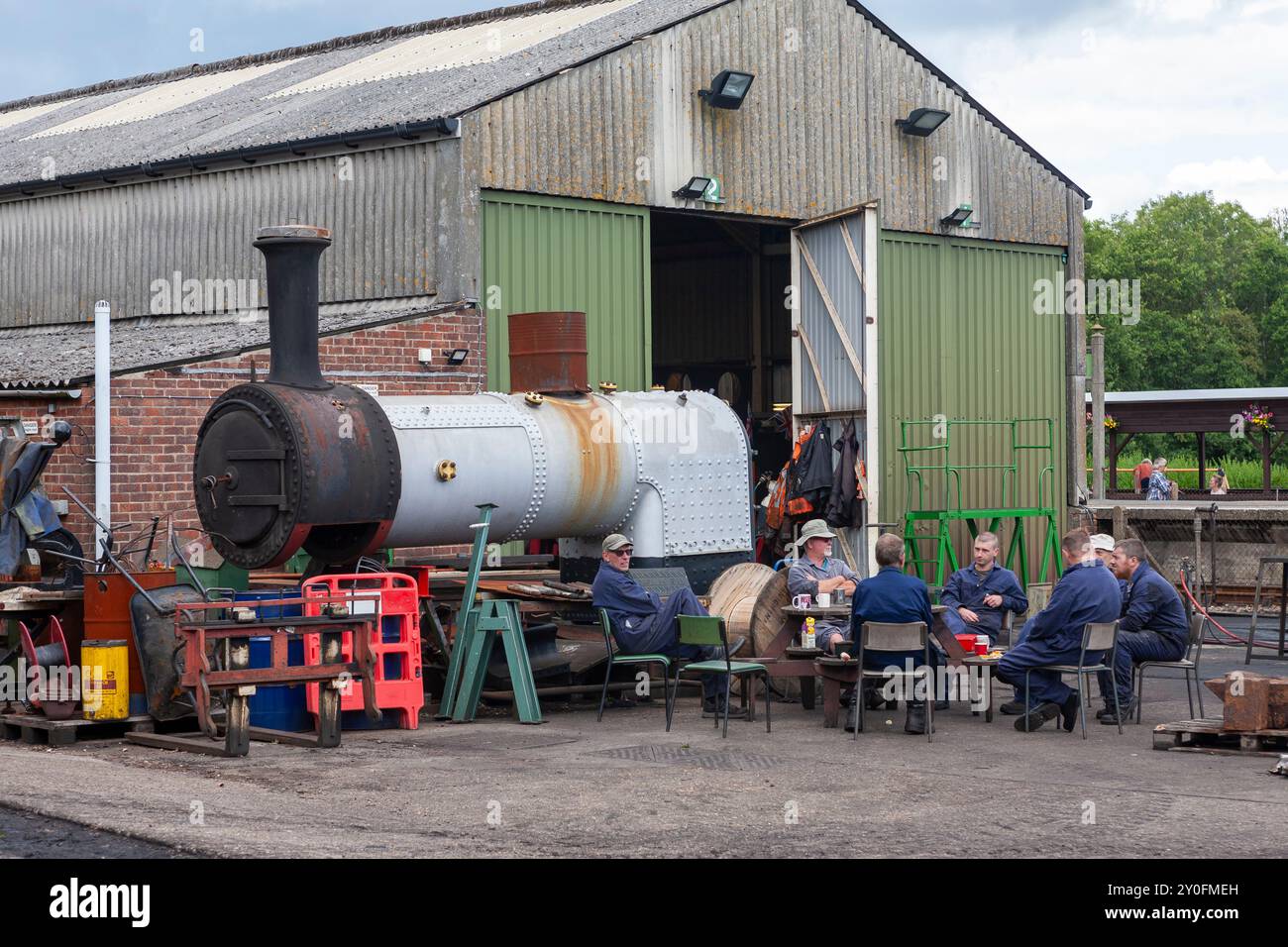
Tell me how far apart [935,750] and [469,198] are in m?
9.22

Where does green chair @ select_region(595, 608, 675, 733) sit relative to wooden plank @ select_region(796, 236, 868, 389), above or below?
below

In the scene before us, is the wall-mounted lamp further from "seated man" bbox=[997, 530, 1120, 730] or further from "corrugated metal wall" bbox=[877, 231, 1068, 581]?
"seated man" bbox=[997, 530, 1120, 730]

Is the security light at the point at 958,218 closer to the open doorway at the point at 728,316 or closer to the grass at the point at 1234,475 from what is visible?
the open doorway at the point at 728,316

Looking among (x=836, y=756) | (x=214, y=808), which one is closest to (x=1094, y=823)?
(x=836, y=756)

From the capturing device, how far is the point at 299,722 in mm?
12484

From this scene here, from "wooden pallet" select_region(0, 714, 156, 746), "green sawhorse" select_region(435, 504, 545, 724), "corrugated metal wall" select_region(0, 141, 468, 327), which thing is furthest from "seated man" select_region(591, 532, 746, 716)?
"corrugated metal wall" select_region(0, 141, 468, 327)

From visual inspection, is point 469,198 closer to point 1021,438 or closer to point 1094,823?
point 1021,438

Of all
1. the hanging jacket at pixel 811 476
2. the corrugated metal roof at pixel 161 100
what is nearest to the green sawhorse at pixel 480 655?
the hanging jacket at pixel 811 476

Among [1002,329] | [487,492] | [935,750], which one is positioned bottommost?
[935,750]

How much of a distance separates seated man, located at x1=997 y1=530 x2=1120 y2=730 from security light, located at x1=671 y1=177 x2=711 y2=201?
9141mm

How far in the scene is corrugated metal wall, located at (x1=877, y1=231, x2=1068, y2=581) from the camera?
75.3 ft

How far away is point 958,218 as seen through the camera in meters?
23.6

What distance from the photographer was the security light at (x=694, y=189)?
67.9ft
